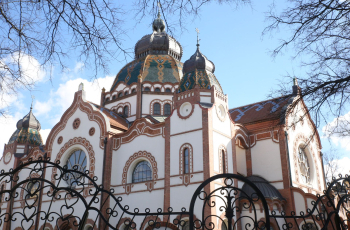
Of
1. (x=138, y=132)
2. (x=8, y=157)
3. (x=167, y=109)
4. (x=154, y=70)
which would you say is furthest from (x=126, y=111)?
(x=8, y=157)

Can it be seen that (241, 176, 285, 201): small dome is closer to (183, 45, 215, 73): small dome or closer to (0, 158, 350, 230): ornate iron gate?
(0, 158, 350, 230): ornate iron gate

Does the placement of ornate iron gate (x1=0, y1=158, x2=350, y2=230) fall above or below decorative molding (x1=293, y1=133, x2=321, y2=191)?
below

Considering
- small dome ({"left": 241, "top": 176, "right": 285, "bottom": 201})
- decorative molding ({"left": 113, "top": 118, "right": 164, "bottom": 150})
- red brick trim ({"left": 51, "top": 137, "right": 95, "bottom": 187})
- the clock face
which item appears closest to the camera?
small dome ({"left": 241, "top": 176, "right": 285, "bottom": 201})

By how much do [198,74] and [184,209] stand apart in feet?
32.8

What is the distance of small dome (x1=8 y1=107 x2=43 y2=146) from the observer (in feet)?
97.0

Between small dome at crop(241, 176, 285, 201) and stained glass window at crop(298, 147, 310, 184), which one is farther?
stained glass window at crop(298, 147, 310, 184)

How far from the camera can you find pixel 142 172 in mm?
19750

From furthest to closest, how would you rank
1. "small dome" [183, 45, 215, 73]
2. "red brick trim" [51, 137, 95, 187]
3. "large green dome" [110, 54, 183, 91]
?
"large green dome" [110, 54, 183, 91] < "red brick trim" [51, 137, 95, 187] < "small dome" [183, 45, 215, 73]

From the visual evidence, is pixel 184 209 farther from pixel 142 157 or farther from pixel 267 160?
pixel 267 160

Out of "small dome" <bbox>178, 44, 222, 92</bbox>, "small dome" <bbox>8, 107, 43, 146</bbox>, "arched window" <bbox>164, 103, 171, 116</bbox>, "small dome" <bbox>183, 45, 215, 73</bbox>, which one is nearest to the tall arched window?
"small dome" <bbox>178, 44, 222, 92</bbox>

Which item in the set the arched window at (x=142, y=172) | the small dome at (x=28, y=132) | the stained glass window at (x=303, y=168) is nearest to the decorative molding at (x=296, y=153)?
the stained glass window at (x=303, y=168)

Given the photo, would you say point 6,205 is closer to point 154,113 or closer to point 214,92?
point 154,113

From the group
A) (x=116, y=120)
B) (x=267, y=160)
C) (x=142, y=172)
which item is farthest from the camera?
(x=116, y=120)

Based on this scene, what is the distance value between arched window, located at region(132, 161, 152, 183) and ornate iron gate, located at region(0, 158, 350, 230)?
1677 mm
